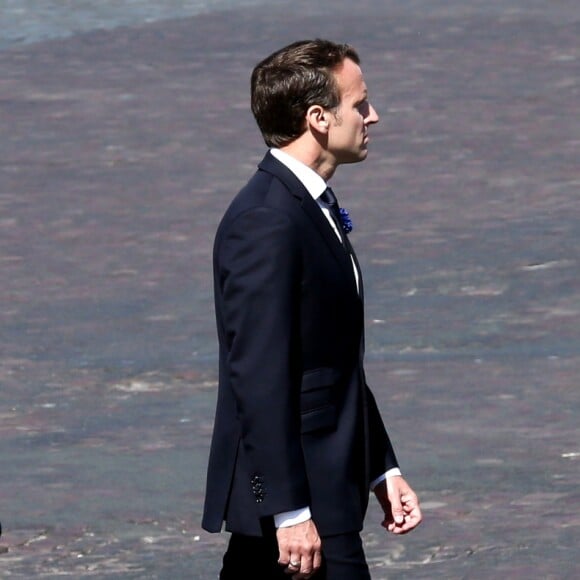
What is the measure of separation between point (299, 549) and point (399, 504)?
0.46 m

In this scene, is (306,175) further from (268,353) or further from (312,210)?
(268,353)

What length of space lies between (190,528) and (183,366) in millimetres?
1970

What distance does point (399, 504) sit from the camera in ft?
13.5

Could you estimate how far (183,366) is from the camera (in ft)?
26.8

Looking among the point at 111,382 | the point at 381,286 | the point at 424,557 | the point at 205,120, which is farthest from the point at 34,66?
the point at 424,557

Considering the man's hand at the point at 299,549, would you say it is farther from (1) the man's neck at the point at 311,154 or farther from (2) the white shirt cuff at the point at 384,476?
(1) the man's neck at the point at 311,154

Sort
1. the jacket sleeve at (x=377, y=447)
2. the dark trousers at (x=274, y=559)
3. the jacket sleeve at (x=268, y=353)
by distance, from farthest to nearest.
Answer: the jacket sleeve at (x=377, y=447) < the dark trousers at (x=274, y=559) < the jacket sleeve at (x=268, y=353)

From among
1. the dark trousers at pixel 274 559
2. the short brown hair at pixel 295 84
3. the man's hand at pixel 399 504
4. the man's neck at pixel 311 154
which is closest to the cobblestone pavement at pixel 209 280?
the man's hand at pixel 399 504

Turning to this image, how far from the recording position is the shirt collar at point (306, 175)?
387 cm

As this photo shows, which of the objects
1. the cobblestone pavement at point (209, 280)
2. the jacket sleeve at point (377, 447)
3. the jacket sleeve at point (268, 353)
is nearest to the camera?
the jacket sleeve at point (268, 353)

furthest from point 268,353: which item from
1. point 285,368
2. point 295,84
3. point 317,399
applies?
point 295,84

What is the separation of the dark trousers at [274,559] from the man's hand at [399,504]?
0.22 meters

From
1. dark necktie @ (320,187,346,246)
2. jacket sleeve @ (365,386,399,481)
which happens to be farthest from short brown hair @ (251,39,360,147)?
jacket sleeve @ (365,386,399,481)

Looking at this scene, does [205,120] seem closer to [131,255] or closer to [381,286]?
[131,255]
